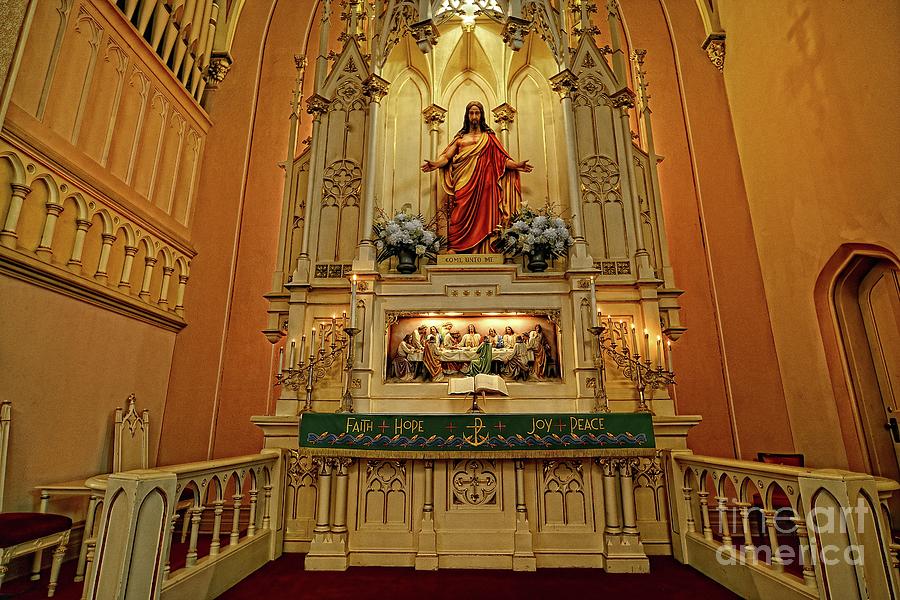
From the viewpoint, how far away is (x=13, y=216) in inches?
172

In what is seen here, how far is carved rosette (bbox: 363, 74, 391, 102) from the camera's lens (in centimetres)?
593

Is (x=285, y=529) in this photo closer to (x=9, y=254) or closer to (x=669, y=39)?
(x=9, y=254)

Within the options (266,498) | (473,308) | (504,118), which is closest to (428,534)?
(266,498)

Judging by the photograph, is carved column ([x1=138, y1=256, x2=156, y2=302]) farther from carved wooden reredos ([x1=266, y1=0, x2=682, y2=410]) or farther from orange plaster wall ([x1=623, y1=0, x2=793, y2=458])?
orange plaster wall ([x1=623, y1=0, x2=793, y2=458])

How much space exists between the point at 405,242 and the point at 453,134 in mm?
2184

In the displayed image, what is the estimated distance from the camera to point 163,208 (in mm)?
6707

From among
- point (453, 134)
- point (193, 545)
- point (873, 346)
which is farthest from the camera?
point (453, 134)

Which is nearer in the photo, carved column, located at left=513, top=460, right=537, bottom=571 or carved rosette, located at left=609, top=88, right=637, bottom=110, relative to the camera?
carved column, located at left=513, top=460, right=537, bottom=571

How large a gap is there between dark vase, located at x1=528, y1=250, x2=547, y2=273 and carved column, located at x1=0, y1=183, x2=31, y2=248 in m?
4.91

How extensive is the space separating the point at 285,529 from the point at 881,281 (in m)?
6.82

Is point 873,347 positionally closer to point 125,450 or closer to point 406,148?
point 406,148

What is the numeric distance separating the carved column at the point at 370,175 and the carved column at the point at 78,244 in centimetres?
287

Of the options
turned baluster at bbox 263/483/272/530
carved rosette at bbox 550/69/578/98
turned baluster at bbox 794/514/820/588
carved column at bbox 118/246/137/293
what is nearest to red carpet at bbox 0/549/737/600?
turned baluster at bbox 263/483/272/530

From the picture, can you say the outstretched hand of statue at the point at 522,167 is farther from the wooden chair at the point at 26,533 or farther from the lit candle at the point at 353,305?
the wooden chair at the point at 26,533
